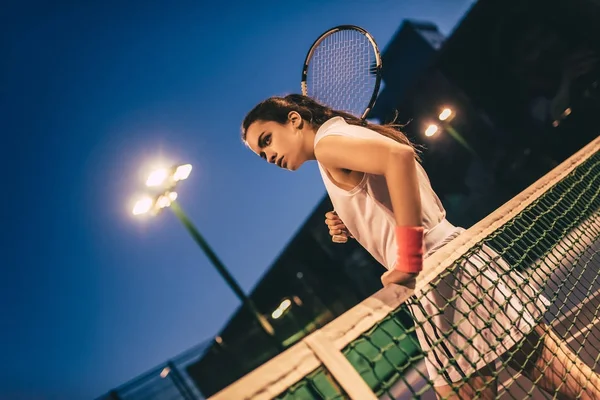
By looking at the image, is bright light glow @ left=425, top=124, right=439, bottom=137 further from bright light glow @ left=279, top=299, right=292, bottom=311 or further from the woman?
the woman

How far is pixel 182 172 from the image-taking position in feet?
33.1

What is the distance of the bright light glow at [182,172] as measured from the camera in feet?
32.7

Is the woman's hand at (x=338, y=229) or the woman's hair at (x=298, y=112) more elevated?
the woman's hair at (x=298, y=112)

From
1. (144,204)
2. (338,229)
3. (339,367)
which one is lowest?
(339,367)

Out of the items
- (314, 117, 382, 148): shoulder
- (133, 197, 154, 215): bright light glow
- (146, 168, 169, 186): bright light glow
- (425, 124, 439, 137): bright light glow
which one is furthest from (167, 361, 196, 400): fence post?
(425, 124, 439, 137): bright light glow

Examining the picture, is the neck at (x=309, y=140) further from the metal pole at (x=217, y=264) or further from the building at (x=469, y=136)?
the building at (x=469, y=136)

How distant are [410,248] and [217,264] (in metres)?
8.44

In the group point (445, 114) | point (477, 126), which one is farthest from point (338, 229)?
point (477, 126)

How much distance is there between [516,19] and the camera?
45.9 ft

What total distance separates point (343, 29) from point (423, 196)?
6.98 feet

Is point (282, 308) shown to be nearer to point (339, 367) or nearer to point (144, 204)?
point (144, 204)

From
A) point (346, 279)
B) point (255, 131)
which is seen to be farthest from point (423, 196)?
point (346, 279)

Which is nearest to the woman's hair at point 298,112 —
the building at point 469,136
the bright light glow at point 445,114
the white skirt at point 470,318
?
the white skirt at point 470,318

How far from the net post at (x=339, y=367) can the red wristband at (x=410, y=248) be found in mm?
510
